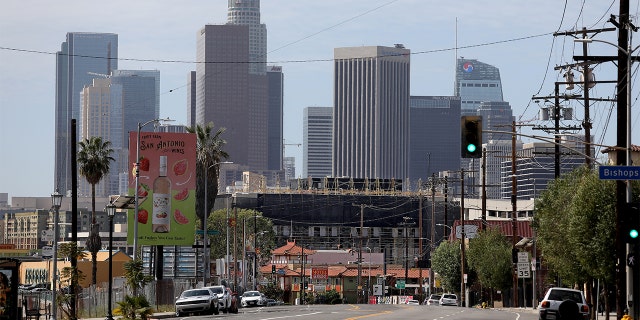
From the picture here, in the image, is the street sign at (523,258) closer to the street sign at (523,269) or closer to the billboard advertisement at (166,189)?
the street sign at (523,269)

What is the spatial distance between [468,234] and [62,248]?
68659 millimetres

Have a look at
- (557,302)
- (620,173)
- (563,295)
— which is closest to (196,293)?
(563,295)

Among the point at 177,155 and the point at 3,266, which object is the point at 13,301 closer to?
the point at 3,266

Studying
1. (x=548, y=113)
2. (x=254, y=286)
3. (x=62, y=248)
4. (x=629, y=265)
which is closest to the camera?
(x=629, y=265)

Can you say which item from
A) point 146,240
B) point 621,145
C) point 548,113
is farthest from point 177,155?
point 621,145

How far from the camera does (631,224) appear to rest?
3953cm

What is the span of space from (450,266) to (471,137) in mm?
93435

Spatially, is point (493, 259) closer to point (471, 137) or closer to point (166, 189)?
point (166, 189)

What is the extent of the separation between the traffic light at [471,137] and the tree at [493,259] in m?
62.9

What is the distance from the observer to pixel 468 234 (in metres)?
122

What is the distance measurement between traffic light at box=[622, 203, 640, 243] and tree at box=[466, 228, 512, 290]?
60427 mm

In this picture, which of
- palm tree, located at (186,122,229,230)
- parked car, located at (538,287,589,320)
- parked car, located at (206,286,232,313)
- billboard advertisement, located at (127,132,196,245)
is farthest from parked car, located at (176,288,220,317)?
palm tree, located at (186,122,229,230)

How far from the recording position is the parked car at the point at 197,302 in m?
60.4

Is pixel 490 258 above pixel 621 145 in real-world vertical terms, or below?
below
